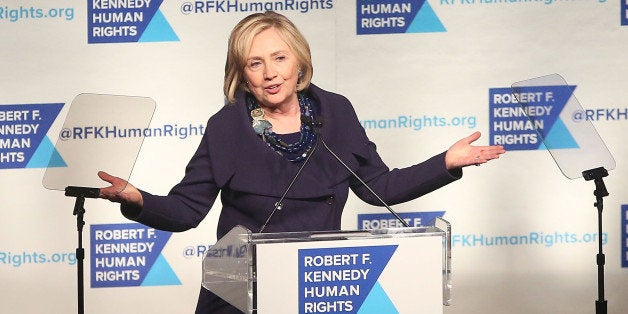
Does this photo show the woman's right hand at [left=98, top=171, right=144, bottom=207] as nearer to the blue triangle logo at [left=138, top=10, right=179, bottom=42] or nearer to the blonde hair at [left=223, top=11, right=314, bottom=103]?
the blonde hair at [left=223, top=11, right=314, bottom=103]

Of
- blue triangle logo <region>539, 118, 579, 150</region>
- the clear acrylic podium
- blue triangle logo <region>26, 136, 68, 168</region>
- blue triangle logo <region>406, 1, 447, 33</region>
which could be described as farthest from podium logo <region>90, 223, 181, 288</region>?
the clear acrylic podium

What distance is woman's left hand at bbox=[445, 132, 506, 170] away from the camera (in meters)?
3.11

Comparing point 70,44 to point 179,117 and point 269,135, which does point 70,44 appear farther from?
point 269,135

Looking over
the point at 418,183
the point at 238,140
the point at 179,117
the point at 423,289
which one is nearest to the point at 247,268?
the point at 423,289

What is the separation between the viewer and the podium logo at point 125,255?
5410 millimetres

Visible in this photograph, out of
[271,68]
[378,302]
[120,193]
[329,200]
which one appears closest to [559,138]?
[329,200]

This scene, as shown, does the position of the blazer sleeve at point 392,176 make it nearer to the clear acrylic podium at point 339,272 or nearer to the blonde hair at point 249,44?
the blonde hair at point 249,44

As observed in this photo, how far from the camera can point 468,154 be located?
123 inches

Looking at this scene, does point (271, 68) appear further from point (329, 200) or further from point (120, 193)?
point (120, 193)

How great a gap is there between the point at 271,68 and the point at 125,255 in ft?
8.46

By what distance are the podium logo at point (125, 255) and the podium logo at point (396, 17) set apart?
1.56 metres

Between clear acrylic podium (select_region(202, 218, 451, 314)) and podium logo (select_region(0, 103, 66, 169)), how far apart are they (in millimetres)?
3012

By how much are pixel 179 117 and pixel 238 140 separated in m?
2.29

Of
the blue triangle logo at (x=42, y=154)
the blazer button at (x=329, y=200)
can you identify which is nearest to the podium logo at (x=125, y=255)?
the blue triangle logo at (x=42, y=154)
